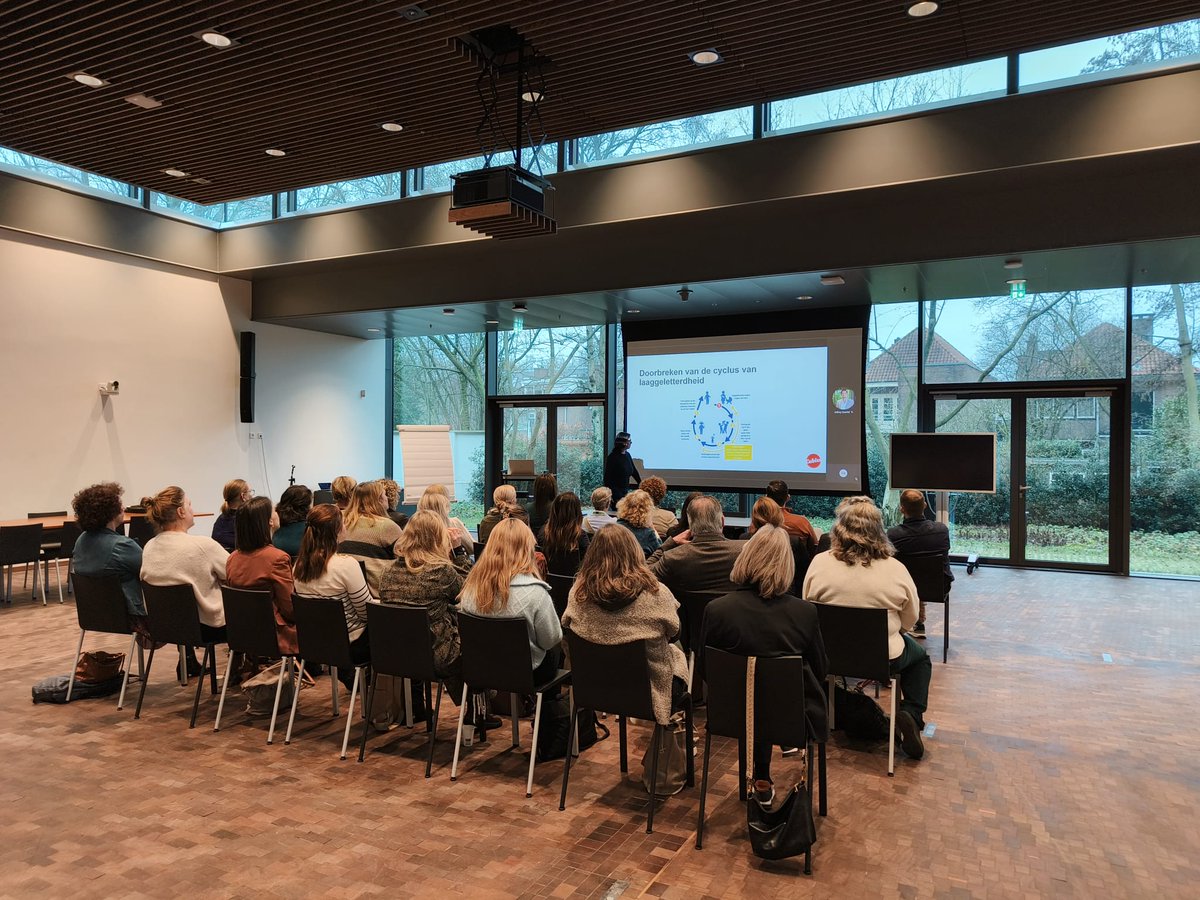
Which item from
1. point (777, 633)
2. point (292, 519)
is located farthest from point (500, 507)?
point (777, 633)

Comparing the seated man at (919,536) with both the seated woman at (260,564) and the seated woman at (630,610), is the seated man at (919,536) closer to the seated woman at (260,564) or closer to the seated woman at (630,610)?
the seated woman at (630,610)

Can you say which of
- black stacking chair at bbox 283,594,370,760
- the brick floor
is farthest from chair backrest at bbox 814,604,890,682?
black stacking chair at bbox 283,594,370,760

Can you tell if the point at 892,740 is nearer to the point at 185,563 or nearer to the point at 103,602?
the point at 185,563

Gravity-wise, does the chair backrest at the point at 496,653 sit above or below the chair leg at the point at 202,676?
above

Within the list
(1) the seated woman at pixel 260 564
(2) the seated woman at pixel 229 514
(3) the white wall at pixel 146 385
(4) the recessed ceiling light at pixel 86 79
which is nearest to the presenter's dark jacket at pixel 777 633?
(1) the seated woman at pixel 260 564

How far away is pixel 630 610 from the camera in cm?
330

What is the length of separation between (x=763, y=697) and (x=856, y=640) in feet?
3.34

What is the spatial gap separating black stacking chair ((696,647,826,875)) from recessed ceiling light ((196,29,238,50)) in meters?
4.95

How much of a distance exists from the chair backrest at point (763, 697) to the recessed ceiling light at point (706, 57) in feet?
13.8

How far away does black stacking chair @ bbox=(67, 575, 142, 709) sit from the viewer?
15.4 feet

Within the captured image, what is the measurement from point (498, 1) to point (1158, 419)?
8.54 metres

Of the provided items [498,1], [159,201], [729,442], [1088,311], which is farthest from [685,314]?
[159,201]

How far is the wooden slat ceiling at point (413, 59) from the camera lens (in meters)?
4.92

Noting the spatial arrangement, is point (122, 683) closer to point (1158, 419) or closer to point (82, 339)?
point (82, 339)
